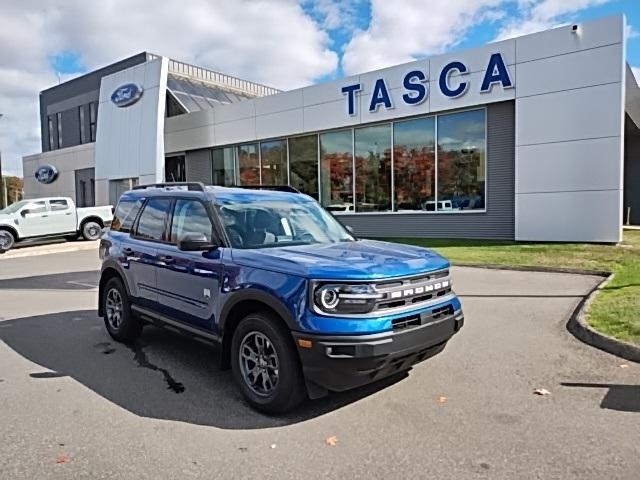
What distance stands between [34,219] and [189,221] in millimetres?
17531

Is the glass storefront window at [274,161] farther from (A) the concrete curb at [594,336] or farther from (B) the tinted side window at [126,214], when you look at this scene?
(B) the tinted side window at [126,214]

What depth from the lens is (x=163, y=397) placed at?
4.55 metres

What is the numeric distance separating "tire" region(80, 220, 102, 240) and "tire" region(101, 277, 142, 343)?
16238 mm

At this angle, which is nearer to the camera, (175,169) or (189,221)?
(189,221)

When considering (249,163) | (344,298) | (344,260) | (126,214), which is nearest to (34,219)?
(249,163)

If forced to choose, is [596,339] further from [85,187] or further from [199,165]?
[85,187]

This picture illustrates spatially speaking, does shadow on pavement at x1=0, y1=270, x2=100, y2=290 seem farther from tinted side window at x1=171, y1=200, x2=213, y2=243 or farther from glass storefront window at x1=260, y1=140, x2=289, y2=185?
glass storefront window at x1=260, y1=140, x2=289, y2=185

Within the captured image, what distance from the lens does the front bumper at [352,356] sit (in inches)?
147

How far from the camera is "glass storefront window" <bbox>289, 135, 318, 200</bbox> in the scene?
21469mm

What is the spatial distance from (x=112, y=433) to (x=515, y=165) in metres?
14.6

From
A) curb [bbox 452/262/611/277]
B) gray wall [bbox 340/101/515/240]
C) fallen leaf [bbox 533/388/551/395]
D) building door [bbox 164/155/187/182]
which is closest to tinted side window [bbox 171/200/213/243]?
fallen leaf [bbox 533/388/551/395]

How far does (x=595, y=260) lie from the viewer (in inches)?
460

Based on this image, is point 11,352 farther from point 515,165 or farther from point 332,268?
point 515,165

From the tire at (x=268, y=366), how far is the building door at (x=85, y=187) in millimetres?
32545
